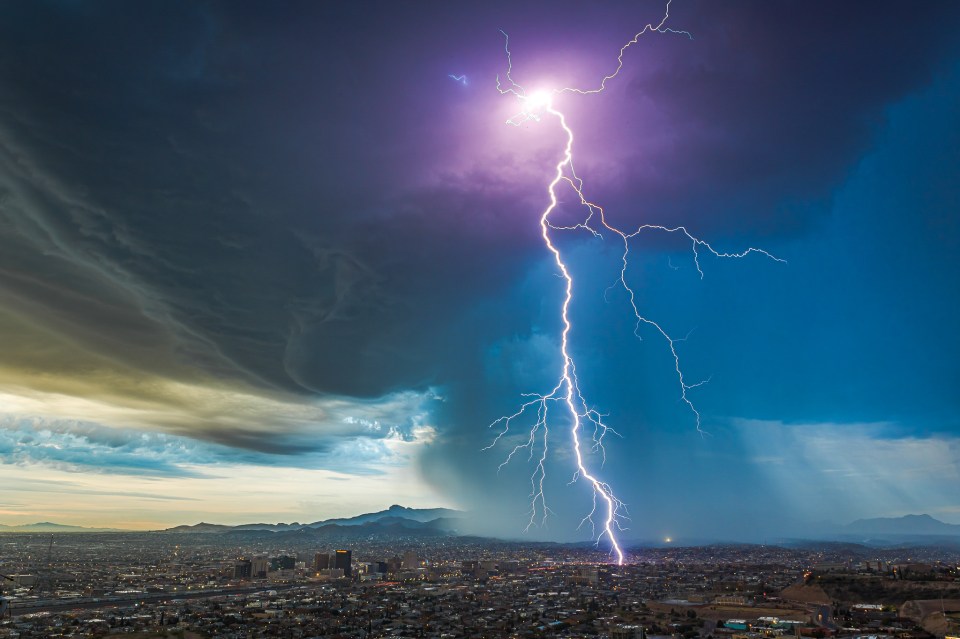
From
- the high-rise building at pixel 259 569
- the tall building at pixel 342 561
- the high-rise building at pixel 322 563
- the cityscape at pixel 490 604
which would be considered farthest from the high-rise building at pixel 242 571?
the tall building at pixel 342 561

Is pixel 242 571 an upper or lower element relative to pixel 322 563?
lower

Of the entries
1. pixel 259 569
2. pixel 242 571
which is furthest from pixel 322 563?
pixel 242 571

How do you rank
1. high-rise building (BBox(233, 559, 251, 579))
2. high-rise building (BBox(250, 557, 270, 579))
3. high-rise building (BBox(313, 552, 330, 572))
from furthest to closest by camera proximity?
high-rise building (BBox(313, 552, 330, 572)) → high-rise building (BBox(250, 557, 270, 579)) → high-rise building (BBox(233, 559, 251, 579))

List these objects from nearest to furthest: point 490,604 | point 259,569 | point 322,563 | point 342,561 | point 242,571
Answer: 1. point 490,604
2. point 242,571
3. point 259,569
4. point 342,561
5. point 322,563

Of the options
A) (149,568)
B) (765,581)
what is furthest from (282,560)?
(765,581)

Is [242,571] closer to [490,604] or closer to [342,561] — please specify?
[342,561]

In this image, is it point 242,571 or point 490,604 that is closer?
point 490,604

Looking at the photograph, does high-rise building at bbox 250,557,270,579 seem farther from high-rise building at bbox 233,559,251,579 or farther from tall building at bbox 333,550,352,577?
tall building at bbox 333,550,352,577

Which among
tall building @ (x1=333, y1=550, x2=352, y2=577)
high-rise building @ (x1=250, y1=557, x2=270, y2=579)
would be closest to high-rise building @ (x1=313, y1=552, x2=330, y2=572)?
tall building @ (x1=333, y1=550, x2=352, y2=577)

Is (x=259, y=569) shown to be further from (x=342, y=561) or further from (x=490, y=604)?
(x=490, y=604)

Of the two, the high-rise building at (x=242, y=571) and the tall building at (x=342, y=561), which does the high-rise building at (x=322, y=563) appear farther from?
Answer: the high-rise building at (x=242, y=571)

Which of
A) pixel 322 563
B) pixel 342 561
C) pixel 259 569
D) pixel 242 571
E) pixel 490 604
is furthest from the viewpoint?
pixel 322 563

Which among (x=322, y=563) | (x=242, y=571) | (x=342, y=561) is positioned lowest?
(x=242, y=571)
